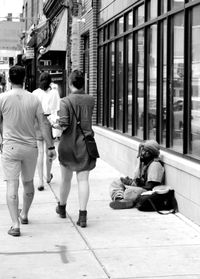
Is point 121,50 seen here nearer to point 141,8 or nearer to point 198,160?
point 141,8

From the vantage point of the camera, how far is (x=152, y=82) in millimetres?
10227

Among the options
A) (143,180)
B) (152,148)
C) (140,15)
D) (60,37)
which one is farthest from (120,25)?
(60,37)

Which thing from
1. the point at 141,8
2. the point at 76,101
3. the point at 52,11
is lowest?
the point at 76,101

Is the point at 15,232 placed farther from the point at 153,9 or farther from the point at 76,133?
the point at 153,9

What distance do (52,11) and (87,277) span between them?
2086cm

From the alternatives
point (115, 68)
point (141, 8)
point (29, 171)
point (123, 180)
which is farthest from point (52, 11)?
point (29, 171)

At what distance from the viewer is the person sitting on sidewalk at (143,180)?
8.38m

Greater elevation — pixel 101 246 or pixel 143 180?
pixel 143 180

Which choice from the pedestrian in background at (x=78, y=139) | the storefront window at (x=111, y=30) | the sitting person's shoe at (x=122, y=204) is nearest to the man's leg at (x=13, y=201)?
the pedestrian in background at (x=78, y=139)

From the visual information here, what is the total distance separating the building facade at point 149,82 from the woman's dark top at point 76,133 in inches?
52.4

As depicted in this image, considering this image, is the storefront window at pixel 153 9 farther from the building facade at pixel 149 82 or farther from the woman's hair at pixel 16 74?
the woman's hair at pixel 16 74

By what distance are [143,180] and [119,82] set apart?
461 cm

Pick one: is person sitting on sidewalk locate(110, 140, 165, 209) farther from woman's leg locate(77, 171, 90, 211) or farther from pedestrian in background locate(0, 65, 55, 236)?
pedestrian in background locate(0, 65, 55, 236)

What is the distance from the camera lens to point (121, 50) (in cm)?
1280
